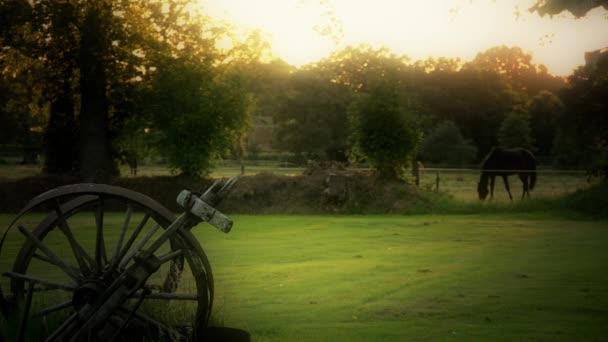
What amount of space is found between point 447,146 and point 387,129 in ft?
89.7

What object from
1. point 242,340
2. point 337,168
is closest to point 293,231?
point 337,168

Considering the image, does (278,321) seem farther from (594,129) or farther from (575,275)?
(594,129)

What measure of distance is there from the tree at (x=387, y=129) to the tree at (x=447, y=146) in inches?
1052

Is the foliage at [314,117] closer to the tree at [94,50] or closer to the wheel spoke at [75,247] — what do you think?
the tree at [94,50]

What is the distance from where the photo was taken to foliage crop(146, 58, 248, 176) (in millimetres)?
28219

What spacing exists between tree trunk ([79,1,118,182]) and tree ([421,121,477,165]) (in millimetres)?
27764

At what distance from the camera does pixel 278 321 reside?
8.73 metres

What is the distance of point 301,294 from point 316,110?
4758cm

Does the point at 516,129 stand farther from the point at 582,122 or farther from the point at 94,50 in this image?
the point at 94,50

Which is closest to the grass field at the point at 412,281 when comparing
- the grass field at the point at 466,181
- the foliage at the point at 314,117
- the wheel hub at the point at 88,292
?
the wheel hub at the point at 88,292

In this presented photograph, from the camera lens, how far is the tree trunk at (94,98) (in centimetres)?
2806

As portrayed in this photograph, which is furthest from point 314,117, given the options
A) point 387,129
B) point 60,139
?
point 387,129

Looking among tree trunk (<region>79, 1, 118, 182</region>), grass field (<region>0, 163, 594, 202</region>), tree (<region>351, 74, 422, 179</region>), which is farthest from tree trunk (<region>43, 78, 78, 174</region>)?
tree (<region>351, 74, 422, 179</region>)

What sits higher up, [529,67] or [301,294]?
[529,67]
